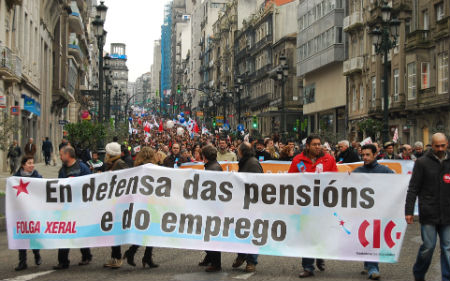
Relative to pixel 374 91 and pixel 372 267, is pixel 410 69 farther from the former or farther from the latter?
pixel 372 267

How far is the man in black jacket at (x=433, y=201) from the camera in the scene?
7.52 meters

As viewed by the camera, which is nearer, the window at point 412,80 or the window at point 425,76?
the window at point 425,76

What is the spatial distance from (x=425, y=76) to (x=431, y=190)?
32187 millimetres

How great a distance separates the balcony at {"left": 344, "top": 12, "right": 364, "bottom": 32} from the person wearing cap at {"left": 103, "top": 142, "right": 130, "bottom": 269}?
131 feet

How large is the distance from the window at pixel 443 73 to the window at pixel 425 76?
142 centimetres

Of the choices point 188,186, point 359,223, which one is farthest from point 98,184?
point 359,223

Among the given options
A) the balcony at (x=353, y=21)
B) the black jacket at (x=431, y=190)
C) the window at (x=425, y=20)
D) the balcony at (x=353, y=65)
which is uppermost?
the balcony at (x=353, y=21)

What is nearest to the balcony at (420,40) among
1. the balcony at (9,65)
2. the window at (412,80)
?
the window at (412,80)

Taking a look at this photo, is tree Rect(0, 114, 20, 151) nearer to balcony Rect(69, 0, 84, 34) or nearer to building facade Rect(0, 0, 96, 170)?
building facade Rect(0, 0, 96, 170)

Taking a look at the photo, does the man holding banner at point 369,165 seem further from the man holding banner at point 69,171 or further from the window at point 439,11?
the window at point 439,11

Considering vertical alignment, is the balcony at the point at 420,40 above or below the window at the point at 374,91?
above

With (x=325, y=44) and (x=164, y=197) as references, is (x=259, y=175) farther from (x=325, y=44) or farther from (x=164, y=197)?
(x=325, y=44)

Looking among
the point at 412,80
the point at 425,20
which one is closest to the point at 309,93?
the point at 412,80

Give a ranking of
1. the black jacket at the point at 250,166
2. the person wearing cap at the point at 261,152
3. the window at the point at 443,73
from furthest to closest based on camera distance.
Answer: the window at the point at 443,73 < the person wearing cap at the point at 261,152 < the black jacket at the point at 250,166
